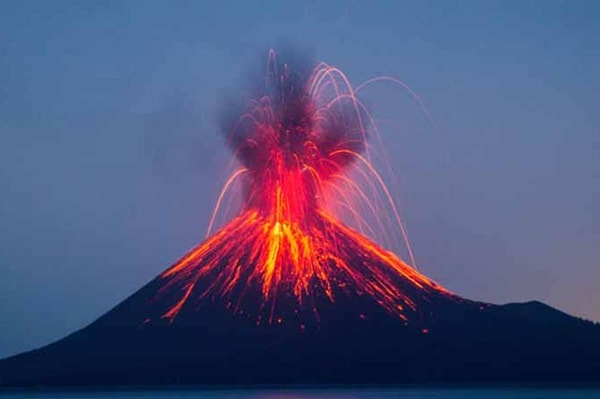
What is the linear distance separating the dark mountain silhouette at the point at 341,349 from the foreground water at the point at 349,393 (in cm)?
121

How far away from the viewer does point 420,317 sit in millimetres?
124625

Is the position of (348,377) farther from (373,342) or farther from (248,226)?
(248,226)

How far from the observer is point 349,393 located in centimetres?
11875

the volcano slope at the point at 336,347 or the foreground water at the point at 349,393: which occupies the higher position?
the volcano slope at the point at 336,347

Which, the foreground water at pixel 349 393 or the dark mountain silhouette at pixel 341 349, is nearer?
the foreground water at pixel 349 393

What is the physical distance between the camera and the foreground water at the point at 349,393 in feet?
362

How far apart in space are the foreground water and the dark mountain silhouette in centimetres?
121

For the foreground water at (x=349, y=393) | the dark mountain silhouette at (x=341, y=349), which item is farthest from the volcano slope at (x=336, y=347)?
the foreground water at (x=349, y=393)

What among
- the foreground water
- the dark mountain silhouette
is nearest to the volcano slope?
the dark mountain silhouette

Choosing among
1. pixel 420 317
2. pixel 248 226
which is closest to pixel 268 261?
pixel 248 226

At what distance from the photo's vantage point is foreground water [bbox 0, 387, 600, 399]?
110188 mm

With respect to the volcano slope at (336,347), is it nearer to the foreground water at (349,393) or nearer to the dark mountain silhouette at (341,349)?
the dark mountain silhouette at (341,349)

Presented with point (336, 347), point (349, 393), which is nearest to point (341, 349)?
point (336, 347)

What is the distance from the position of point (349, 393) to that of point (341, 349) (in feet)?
20.8
